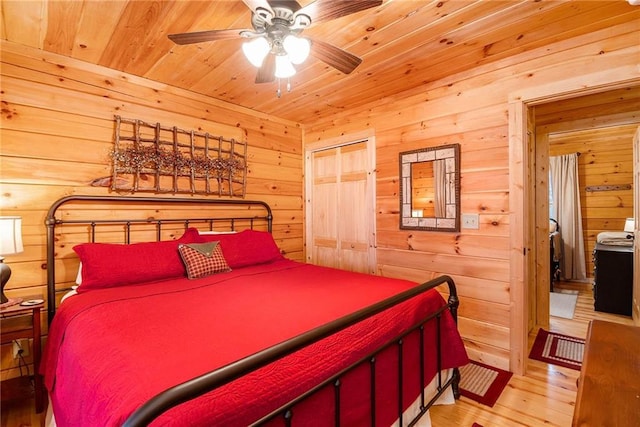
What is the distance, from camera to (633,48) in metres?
1.87

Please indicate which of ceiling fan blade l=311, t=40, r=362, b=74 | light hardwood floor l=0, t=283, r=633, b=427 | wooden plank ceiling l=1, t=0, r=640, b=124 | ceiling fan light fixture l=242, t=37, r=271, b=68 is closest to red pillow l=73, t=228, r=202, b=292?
light hardwood floor l=0, t=283, r=633, b=427

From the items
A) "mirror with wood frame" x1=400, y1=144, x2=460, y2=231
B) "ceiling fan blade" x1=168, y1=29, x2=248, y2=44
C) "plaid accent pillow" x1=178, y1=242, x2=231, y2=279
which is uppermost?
"ceiling fan blade" x1=168, y1=29, x2=248, y2=44

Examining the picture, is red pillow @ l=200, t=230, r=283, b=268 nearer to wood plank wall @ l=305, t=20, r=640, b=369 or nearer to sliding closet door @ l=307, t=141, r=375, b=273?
sliding closet door @ l=307, t=141, r=375, b=273

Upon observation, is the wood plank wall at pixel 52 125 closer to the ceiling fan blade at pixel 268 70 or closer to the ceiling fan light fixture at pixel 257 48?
the ceiling fan blade at pixel 268 70

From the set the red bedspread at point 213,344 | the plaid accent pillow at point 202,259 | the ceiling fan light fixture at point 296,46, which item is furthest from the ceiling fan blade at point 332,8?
the plaid accent pillow at point 202,259

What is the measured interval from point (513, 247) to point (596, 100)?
5.40 ft

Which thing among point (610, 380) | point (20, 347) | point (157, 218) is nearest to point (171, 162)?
point (157, 218)

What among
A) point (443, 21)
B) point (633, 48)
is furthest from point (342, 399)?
point (633, 48)

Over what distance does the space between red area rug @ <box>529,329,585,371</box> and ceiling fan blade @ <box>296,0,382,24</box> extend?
2885 mm

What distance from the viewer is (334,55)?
1755 mm

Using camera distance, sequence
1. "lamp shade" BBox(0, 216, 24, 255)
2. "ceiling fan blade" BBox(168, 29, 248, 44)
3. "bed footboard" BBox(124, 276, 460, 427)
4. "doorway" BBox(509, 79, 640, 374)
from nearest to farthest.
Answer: "bed footboard" BBox(124, 276, 460, 427), "ceiling fan blade" BBox(168, 29, 248, 44), "lamp shade" BBox(0, 216, 24, 255), "doorway" BBox(509, 79, 640, 374)

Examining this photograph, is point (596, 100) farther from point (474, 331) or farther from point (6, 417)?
point (6, 417)

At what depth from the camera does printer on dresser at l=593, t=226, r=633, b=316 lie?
3.41 m

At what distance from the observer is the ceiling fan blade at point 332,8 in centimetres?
132
